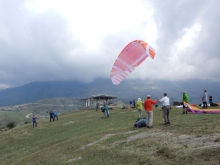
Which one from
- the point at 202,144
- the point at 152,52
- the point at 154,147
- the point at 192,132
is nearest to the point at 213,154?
the point at 202,144

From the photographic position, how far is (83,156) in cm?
1567

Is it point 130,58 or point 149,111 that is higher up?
point 130,58

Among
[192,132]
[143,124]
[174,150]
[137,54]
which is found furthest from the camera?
[137,54]

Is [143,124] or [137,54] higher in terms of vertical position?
[137,54]

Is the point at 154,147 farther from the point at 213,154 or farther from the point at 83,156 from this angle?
the point at 83,156

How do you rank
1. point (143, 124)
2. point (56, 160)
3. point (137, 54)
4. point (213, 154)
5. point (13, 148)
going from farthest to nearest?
point (13, 148) → point (137, 54) → point (143, 124) → point (56, 160) → point (213, 154)

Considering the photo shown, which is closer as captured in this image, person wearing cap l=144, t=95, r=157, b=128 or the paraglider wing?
person wearing cap l=144, t=95, r=157, b=128

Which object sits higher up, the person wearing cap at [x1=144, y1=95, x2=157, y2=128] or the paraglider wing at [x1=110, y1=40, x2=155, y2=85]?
the paraglider wing at [x1=110, y1=40, x2=155, y2=85]

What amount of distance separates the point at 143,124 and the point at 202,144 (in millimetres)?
9153

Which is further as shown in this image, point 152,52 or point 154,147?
point 152,52

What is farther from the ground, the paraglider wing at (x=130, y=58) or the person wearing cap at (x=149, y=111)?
the paraglider wing at (x=130, y=58)

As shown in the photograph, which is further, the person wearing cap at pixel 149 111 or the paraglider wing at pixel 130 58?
the paraglider wing at pixel 130 58

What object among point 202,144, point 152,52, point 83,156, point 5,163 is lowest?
point 5,163

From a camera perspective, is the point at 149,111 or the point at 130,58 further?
the point at 130,58
